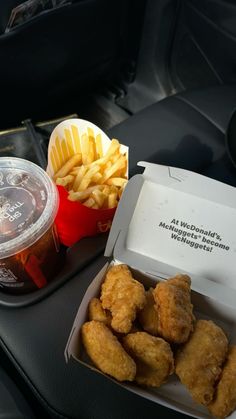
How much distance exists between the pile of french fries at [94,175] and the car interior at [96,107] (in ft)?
0.36

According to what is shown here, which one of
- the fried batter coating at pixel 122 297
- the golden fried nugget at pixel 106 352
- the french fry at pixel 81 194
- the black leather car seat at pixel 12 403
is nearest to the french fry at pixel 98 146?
the french fry at pixel 81 194

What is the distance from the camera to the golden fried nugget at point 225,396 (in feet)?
2.72

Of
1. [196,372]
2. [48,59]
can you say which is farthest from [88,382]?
[48,59]

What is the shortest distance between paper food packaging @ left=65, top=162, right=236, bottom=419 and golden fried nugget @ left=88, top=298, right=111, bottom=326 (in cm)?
5

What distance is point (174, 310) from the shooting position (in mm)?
859

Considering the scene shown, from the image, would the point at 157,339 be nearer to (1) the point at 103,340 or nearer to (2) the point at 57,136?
(1) the point at 103,340

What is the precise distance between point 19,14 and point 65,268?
0.75 meters

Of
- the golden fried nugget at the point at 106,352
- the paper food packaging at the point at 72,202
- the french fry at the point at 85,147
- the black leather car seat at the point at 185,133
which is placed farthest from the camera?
the black leather car seat at the point at 185,133

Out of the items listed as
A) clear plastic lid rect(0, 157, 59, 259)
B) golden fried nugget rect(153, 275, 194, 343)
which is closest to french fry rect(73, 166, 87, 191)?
clear plastic lid rect(0, 157, 59, 259)

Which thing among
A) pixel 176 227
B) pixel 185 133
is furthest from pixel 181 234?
pixel 185 133

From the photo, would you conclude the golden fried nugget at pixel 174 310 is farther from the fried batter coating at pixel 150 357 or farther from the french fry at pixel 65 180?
the french fry at pixel 65 180

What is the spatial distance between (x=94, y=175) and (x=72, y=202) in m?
0.11

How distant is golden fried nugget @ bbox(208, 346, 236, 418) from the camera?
83 centimetres

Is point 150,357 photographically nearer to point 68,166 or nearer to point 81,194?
point 81,194
